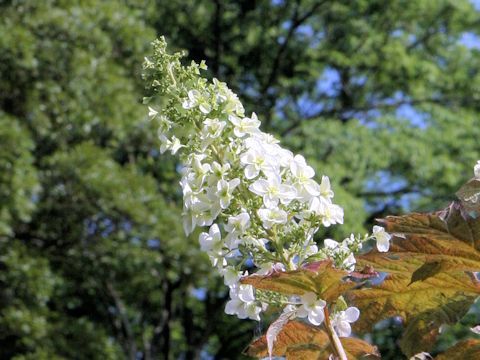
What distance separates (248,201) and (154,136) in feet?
33.8

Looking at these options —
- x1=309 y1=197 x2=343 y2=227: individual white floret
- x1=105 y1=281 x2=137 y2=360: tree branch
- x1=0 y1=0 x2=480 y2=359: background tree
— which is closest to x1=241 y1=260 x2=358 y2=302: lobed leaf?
x1=309 y1=197 x2=343 y2=227: individual white floret

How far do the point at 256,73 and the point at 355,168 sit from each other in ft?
9.13

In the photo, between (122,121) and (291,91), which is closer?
(122,121)

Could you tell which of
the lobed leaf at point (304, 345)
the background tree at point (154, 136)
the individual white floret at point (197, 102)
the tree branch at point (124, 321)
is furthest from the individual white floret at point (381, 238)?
the tree branch at point (124, 321)

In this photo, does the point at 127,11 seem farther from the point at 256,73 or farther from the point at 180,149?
the point at 180,149

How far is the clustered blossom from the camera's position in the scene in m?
1.19

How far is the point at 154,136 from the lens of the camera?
11438 millimetres

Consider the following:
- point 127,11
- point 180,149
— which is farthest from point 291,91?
point 180,149

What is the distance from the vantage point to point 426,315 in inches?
47.6

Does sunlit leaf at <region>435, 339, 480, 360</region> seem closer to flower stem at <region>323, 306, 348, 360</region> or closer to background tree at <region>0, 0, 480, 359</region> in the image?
flower stem at <region>323, 306, 348, 360</region>

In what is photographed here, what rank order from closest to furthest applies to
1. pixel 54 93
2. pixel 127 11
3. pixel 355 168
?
pixel 54 93 < pixel 127 11 < pixel 355 168

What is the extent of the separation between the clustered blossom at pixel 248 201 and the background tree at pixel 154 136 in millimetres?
8206

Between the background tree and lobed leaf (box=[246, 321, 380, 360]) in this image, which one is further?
the background tree

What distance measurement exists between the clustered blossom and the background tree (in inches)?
323
